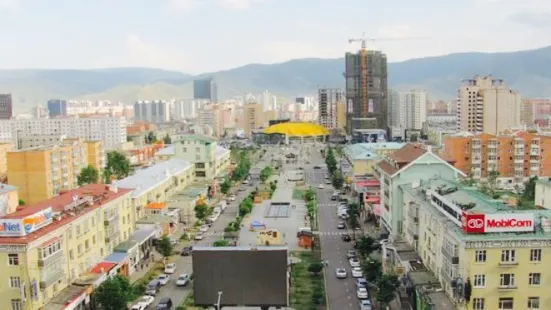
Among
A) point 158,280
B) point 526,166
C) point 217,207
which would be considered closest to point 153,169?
point 217,207

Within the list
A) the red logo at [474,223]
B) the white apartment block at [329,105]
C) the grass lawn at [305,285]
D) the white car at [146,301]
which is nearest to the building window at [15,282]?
the white car at [146,301]

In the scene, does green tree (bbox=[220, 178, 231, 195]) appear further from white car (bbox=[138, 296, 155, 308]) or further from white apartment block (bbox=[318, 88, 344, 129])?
white apartment block (bbox=[318, 88, 344, 129])

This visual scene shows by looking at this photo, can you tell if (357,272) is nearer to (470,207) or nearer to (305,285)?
(305,285)

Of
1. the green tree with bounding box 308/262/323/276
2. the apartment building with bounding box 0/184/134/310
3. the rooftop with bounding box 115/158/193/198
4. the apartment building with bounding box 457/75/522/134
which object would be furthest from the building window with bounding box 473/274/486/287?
the apartment building with bounding box 457/75/522/134

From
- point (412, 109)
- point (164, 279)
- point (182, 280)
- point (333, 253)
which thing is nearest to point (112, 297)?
point (182, 280)

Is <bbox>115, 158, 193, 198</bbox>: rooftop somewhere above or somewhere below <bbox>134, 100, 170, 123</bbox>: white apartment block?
below

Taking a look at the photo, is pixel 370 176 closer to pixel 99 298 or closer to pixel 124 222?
pixel 124 222
